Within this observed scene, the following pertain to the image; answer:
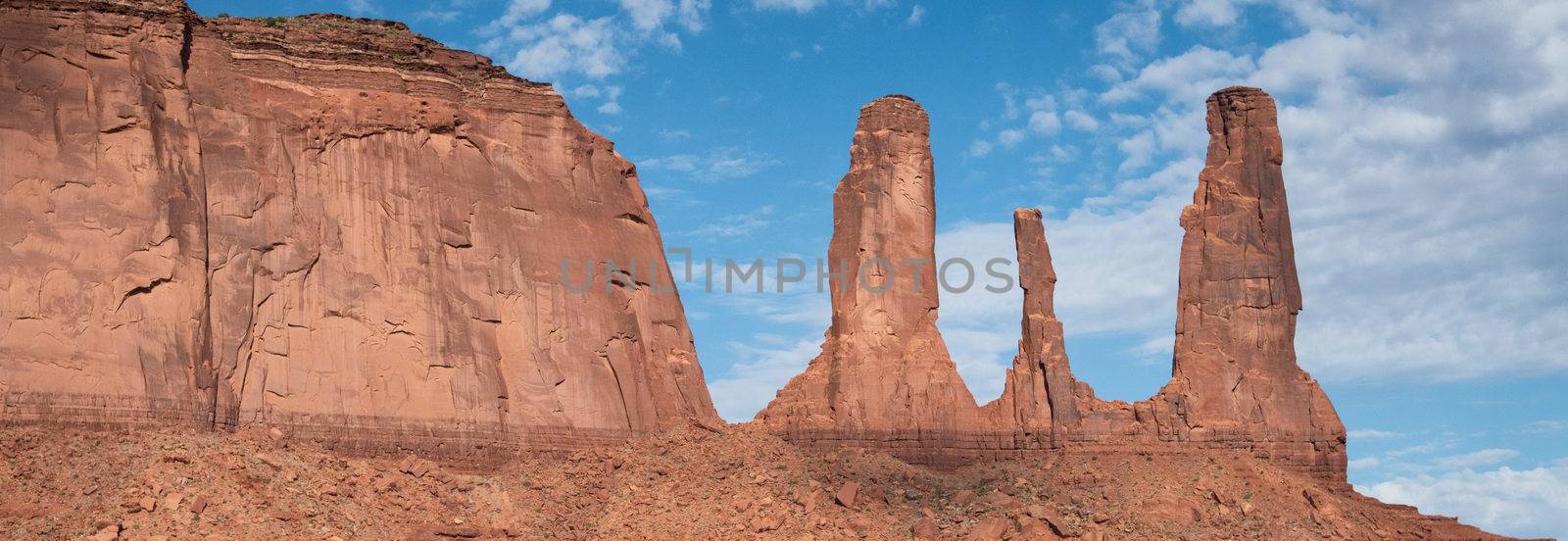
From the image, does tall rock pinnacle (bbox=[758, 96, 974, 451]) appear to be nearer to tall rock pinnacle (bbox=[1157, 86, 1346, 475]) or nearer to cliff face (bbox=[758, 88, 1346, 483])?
cliff face (bbox=[758, 88, 1346, 483])

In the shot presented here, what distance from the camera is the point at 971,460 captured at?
60.5 m

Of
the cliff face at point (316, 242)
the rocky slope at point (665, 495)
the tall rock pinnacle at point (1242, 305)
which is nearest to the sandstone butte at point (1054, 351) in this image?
the tall rock pinnacle at point (1242, 305)

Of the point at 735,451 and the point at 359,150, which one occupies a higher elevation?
the point at 359,150

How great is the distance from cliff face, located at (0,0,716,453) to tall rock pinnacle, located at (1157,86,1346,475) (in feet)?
43.5

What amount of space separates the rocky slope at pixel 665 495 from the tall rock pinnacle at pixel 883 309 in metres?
1.74

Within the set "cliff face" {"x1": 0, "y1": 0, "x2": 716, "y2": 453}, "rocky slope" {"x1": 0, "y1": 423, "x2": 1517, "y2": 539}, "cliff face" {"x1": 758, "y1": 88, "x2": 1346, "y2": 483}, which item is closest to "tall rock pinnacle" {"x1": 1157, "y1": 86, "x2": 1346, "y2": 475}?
"cliff face" {"x1": 758, "y1": 88, "x2": 1346, "y2": 483}

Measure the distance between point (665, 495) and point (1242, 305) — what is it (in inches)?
693

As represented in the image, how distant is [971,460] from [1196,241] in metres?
9.16

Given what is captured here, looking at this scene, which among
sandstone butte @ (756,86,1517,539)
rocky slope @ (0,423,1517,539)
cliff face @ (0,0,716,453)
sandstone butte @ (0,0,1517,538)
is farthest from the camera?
sandstone butte @ (756,86,1517,539)

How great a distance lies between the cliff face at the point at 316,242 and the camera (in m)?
50.8

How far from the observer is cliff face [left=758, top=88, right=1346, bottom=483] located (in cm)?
6072

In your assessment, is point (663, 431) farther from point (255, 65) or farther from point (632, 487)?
point (255, 65)

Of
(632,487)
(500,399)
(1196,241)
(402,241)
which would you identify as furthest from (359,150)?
(1196,241)

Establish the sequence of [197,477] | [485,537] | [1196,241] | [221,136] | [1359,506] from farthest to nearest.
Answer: [1196,241] → [1359,506] → [221,136] → [485,537] → [197,477]
